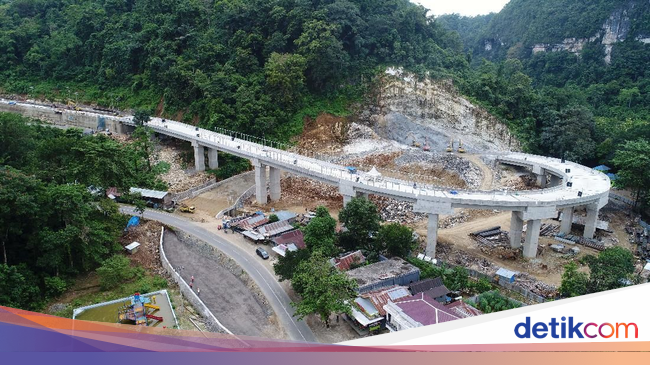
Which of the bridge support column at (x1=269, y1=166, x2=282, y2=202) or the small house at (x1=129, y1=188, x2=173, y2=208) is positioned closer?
the small house at (x1=129, y1=188, x2=173, y2=208)

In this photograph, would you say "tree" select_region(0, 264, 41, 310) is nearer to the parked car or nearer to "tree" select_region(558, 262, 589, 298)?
the parked car

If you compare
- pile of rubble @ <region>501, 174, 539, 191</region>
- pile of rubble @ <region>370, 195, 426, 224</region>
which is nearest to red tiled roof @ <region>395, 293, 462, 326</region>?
pile of rubble @ <region>370, 195, 426, 224</region>

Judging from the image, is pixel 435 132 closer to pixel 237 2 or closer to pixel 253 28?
pixel 253 28

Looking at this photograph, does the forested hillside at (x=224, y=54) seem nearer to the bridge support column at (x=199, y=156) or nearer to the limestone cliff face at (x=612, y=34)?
the bridge support column at (x=199, y=156)

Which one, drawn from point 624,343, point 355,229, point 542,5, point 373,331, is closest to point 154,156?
point 355,229

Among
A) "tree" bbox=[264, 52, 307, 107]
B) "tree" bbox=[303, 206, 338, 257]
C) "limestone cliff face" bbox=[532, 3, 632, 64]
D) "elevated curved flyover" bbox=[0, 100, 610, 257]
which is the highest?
"limestone cliff face" bbox=[532, 3, 632, 64]

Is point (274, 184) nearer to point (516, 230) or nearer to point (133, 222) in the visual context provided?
point (133, 222)
